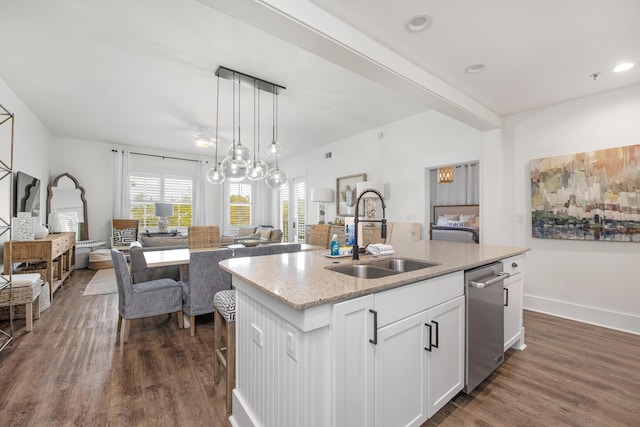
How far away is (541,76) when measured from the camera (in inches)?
106

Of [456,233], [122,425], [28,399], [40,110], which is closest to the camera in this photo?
[122,425]

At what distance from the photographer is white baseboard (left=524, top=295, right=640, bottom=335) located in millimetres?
2873

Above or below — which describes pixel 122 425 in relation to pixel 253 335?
below

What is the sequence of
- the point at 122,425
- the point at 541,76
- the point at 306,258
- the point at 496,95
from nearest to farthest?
the point at 122,425, the point at 306,258, the point at 541,76, the point at 496,95

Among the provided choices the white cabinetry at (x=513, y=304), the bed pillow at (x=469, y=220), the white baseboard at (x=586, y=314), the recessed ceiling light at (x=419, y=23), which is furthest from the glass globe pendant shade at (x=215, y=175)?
the white baseboard at (x=586, y=314)

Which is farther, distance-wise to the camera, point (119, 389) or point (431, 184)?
point (431, 184)

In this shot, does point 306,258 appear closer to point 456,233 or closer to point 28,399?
point 28,399

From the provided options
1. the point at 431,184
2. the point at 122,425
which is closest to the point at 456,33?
the point at 431,184

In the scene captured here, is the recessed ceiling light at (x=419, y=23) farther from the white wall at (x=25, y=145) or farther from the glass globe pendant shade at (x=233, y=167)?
the white wall at (x=25, y=145)

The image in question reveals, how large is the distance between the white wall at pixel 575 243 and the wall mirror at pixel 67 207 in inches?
314

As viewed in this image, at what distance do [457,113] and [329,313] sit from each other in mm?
2961

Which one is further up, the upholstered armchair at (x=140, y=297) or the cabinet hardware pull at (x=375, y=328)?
the cabinet hardware pull at (x=375, y=328)

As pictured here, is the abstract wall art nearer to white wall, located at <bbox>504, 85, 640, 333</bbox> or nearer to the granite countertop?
white wall, located at <bbox>504, 85, 640, 333</bbox>

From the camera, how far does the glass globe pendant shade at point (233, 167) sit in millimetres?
3279
